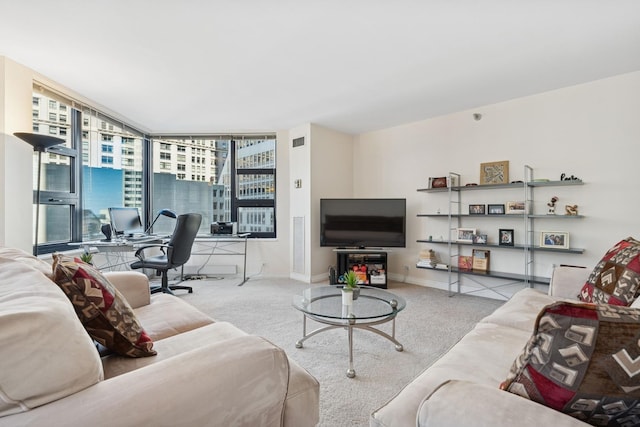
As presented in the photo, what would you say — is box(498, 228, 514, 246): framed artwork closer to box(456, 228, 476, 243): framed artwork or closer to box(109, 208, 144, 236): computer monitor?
box(456, 228, 476, 243): framed artwork

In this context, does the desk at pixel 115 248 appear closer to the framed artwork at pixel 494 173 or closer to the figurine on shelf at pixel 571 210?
the framed artwork at pixel 494 173

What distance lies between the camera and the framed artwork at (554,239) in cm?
304

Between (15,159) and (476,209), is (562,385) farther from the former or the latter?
(15,159)

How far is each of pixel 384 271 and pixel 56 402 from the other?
373cm

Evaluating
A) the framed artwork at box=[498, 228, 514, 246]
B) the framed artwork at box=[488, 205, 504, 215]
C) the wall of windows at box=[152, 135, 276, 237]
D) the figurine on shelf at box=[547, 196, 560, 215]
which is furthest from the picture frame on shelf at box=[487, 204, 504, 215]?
the wall of windows at box=[152, 135, 276, 237]

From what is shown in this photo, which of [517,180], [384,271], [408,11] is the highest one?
[408,11]

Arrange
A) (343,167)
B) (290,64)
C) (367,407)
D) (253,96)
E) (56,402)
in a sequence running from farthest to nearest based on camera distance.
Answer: (343,167)
(253,96)
(290,64)
(367,407)
(56,402)

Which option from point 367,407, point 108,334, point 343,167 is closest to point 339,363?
point 367,407

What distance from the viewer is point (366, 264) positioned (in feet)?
13.6

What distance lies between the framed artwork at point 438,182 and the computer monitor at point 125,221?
157 inches

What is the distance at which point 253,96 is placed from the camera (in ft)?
10.8

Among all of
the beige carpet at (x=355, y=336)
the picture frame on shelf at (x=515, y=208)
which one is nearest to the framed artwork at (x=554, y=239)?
the picture frame on shelf at (x=515, y=208)

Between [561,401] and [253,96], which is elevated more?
[253,96]

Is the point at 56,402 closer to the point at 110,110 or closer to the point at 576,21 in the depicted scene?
the point at 576,21
